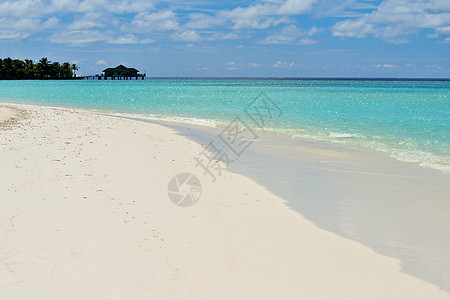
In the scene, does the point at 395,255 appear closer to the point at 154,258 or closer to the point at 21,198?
the point at 154,258

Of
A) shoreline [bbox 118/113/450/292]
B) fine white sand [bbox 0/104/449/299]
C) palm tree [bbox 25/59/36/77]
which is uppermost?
palm tree [bbox 25/59/36/77]

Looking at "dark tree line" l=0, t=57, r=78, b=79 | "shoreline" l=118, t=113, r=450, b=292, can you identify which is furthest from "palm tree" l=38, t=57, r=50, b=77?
"shoreline" l=118, t=113, r=450, b=292

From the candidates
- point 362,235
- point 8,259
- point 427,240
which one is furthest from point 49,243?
point 427,240

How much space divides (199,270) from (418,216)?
13.9ft

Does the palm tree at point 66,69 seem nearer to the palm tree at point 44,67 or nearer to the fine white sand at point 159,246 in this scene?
the palm tree at point 44,67

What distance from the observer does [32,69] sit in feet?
503

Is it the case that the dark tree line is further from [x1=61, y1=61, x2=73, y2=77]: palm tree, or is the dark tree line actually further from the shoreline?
the shoreline

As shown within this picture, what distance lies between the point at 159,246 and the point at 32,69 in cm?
16615

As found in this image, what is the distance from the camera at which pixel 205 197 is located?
7.58 metres

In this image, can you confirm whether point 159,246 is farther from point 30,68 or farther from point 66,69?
point 66,69

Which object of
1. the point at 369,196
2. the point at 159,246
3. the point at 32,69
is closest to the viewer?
the point at 159,246

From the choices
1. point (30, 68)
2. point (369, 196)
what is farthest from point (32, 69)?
point (369, 196)

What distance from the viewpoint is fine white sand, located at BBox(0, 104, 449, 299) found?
4.24 metres

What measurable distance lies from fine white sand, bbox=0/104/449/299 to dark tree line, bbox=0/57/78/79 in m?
153
